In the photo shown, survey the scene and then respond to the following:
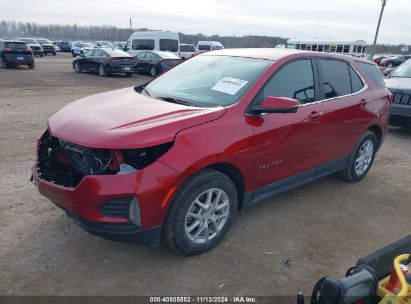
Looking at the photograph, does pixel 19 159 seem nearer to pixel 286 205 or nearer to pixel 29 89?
pixel 286 205

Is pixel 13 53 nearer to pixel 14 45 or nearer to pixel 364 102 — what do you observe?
pixel 14 45

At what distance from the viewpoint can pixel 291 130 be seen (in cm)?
369

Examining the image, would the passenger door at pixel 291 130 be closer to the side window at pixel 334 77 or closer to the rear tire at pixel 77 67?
the side window at pixel 334 77


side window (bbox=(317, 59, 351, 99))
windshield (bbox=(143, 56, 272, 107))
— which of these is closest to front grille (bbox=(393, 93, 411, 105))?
side window (bbox=(317, 59, 351, 99))

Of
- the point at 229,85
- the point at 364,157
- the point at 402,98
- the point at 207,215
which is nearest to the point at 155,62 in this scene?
the point at 402,98

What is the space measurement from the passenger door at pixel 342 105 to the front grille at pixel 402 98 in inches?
131

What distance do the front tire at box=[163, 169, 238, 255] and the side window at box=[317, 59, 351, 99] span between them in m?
1.82

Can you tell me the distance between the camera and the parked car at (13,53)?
782 inches

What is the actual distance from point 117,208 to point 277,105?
158 centimetres

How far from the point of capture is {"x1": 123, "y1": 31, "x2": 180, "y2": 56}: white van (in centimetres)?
2311

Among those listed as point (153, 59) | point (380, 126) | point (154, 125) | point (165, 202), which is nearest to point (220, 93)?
point (154, 125)

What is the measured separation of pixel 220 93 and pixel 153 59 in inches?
644

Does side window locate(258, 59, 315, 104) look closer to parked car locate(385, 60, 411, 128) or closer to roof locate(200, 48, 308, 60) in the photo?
roof locate(200, 48, 308, 60)

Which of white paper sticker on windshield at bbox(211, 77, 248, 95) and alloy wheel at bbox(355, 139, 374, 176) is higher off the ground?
white paper sticker on windshield at bbox(211, 77, 248, 95)
